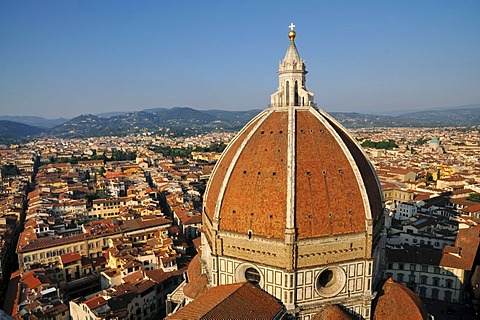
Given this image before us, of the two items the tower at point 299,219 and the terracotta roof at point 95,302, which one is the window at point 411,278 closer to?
the tower at point 299,219

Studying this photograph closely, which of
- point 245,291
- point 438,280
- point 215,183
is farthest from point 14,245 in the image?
point 438,280

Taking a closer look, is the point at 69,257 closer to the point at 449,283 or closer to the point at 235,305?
the point at 235,305

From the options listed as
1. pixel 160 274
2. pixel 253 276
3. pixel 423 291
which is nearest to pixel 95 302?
pixel 160 274

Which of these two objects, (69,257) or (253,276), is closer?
(253,276)

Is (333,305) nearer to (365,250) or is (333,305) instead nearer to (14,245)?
(365,250)

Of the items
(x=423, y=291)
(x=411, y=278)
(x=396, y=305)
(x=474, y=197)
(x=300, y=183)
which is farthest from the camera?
(x=474, y=197)

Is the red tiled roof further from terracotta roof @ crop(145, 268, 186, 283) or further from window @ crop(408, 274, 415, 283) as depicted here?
window @ crop(408, 274, 415, 283)
